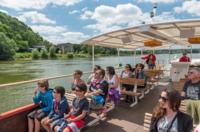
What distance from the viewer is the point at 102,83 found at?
4.29 metres

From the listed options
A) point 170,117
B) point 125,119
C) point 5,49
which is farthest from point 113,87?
point 5,49

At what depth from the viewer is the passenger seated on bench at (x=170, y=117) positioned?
2008 mm

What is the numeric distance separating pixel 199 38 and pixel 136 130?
149 inches

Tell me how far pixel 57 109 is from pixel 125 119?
1654 millimetres

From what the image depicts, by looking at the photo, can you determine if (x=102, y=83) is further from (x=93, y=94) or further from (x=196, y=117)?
(x=196, y=117)

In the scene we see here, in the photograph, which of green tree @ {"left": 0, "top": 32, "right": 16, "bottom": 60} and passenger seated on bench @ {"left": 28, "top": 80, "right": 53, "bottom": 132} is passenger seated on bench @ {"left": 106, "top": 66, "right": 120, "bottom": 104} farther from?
green tree @ {"left": 0, "top": 32, "right": 16, "bottom": 60}

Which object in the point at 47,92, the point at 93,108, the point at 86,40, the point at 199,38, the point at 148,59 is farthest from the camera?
the point at 148,59

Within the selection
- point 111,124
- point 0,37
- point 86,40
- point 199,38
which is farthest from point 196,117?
point 0,37

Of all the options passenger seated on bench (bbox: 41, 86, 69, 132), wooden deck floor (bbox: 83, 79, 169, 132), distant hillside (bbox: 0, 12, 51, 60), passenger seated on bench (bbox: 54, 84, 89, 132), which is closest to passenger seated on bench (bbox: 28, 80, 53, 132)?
passenger seated on bench (bbox: 41, 86, 69, 132)

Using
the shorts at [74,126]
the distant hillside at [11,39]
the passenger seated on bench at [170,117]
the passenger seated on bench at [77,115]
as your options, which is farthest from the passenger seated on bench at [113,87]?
the distant hillside at [11,39]

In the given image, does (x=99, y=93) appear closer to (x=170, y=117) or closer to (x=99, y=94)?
(x=99, y=94)

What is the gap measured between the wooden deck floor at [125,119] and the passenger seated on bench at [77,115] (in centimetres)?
73

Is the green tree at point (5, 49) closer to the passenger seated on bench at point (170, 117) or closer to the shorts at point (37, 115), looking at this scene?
the shorts at point (37, 115)

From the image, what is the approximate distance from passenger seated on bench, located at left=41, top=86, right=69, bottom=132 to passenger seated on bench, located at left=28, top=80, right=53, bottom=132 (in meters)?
0.18
